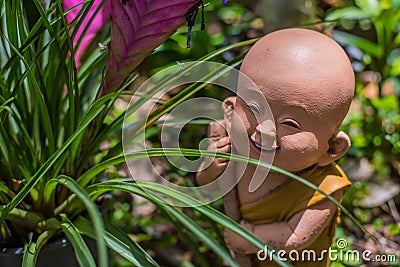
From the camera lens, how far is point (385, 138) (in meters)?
1.20

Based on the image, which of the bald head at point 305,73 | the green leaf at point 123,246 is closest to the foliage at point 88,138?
the green leaf at point 123,246

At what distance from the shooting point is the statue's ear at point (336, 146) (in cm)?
75

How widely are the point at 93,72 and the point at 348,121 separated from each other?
1.81 ft

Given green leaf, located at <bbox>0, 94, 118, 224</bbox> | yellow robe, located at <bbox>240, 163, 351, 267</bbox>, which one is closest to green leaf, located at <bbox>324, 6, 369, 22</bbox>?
yellow robe, located at <bbox>240, 163, 351, 267</bbox>

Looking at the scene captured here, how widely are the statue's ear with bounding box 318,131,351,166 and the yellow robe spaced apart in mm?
27

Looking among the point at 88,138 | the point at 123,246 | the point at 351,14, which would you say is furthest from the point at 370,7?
the point at 123,246

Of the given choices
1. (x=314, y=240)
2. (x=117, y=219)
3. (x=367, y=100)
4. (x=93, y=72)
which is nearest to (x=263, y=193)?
(x=314, y=240)

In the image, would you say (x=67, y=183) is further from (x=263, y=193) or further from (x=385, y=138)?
(x=385, y=138)

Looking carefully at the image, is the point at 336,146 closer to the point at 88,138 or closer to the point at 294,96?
the point at 294,96

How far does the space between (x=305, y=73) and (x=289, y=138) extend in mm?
76

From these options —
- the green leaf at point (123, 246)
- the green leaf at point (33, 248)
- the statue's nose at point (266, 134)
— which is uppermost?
the statue's nose at point (266, 134)

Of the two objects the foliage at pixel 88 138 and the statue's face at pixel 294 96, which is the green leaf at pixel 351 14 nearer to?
the foliage at pixel 88 138

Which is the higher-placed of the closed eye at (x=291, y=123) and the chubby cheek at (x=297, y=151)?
the closed eye at (x=291, y=123)

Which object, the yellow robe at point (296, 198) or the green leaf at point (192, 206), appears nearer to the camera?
the green leaf at point (192, 206)
